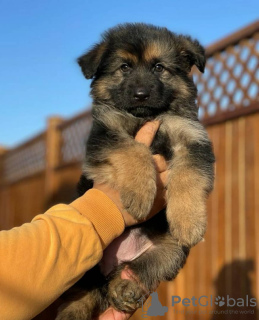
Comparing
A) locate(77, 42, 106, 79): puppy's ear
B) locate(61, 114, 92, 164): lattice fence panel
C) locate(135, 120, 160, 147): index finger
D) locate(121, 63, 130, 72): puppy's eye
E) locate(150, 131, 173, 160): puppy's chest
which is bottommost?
locate(61, 114, 92, 164): lattice fence panel

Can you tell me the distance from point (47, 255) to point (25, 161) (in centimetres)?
1026

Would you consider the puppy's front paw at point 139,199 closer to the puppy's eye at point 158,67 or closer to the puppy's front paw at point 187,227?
the puppy's front paw at point 187,227

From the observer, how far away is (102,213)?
6.19 feet

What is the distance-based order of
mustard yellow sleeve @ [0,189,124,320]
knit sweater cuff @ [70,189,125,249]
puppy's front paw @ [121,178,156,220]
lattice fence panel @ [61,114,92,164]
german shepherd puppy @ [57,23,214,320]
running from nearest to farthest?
mustard yellow sleeve @ [0,189,124,320], knit sweater cuff @ [70,189,125,249], puppy's front paw @ [121,178,156,220], german shepherd puppy @ [57,23,214,320], lattice fence panel @ [61,114,92,164]

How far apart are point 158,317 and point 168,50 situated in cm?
373

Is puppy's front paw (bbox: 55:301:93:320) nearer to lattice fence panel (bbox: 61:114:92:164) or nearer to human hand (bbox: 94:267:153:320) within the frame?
human hand (bbox: 94:267:153:320)

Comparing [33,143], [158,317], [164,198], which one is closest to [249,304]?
[158,317]

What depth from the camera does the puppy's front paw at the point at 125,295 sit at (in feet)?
7.39

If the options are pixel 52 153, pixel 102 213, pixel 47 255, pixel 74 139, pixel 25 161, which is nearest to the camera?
pixel 47 255

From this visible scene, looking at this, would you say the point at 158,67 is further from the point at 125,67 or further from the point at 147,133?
the point at 147,133

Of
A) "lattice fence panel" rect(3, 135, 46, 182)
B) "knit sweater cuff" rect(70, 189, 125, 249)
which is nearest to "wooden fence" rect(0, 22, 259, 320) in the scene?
"knit sweater cuff" rect(70, 189, 125, 249)

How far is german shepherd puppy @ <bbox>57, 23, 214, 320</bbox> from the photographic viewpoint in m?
2.20

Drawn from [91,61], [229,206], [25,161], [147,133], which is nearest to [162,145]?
[147,133]

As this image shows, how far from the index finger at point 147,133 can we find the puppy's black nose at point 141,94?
15 cm
